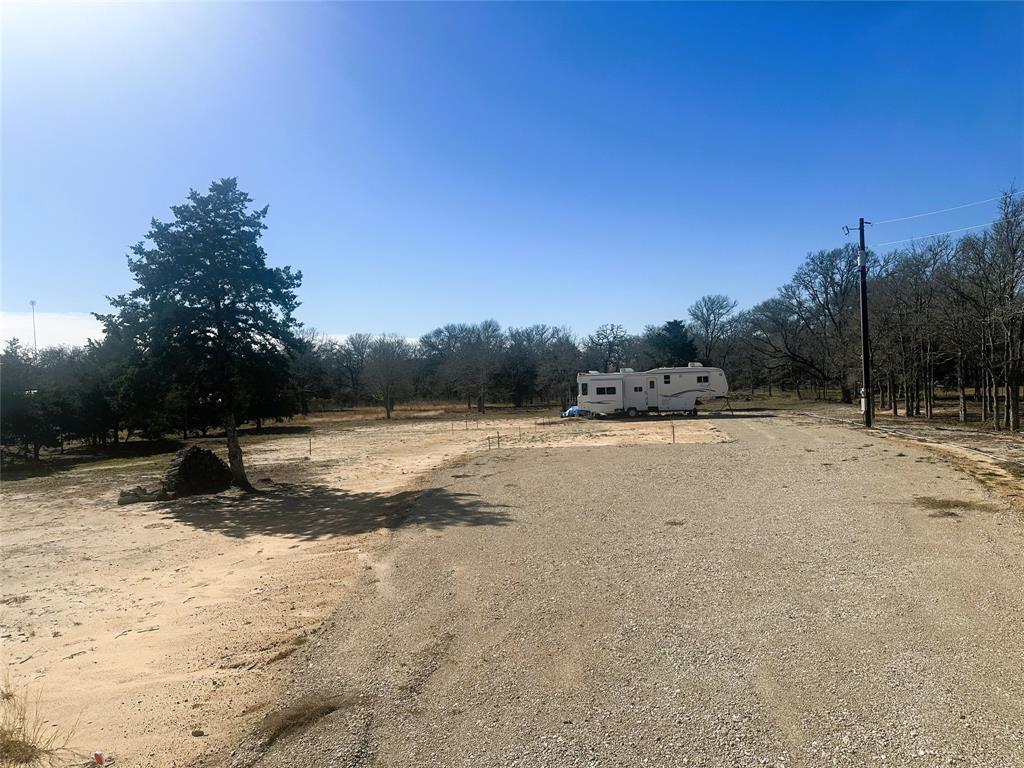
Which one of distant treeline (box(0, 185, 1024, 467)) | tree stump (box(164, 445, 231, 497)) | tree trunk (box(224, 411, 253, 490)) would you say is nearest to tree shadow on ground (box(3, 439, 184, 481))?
distant treeline (box(0, 185, 1024, 467))

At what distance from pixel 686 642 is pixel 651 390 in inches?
1264

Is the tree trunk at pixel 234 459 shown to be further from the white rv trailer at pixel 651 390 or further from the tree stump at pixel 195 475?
the white rv trailer at pixel 651 390

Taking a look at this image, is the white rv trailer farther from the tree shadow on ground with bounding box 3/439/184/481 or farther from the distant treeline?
the tree shadow on ground with bounding box 3/439/184/481

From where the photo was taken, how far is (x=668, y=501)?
10367 millimetres

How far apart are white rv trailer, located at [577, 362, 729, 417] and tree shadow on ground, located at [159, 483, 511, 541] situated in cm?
2335

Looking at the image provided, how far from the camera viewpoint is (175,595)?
7004 mm

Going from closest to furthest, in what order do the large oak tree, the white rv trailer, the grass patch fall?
the grass patch
the large oak tree
the white rv trailer

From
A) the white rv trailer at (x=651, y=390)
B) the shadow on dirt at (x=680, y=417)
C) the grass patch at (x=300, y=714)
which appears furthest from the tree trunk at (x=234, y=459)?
the white rv trailer at (x=651, y=390)

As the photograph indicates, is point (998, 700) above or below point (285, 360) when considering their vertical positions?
below

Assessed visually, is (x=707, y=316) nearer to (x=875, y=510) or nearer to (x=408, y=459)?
(x=408, y=459)

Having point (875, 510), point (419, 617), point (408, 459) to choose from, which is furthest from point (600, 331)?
point (419, 617)

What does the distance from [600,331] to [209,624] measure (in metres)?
56.4

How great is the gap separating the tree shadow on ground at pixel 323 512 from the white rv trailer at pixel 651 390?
76.6 feet

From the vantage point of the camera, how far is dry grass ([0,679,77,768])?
3.50m
